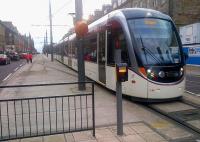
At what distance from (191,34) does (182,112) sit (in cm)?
1964

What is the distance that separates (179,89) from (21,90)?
262 inches

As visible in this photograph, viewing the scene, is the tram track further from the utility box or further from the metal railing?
the utility box

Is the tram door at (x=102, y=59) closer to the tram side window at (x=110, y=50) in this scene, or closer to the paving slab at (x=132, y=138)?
the tram side window at (x=110, y=50)

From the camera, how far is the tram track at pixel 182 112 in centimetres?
688

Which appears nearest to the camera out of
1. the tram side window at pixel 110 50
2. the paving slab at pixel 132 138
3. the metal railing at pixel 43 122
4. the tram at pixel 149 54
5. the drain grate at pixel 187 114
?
the paving slab at pixel 132 138

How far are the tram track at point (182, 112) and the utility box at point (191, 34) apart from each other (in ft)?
57.5

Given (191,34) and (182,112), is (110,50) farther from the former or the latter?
(191,34)

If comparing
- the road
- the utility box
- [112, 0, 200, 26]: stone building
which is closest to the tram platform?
the road

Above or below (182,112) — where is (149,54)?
above

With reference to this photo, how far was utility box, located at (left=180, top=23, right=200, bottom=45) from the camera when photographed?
83.7 ft

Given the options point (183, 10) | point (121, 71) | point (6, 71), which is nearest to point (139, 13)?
point (121, 71)

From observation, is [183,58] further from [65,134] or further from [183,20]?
[183,20]

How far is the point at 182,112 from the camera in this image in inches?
315

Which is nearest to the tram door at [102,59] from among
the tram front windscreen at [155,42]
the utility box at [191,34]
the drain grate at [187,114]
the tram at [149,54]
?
the tram at [149,54]
